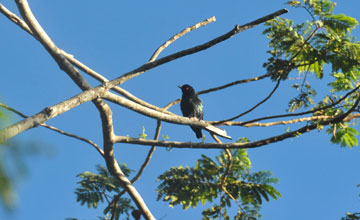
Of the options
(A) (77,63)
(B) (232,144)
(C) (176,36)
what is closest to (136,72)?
(B) (232,144)

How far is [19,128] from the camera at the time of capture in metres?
3.46

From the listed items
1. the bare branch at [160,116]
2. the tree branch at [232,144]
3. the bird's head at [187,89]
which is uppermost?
the bird's head at [187,89]

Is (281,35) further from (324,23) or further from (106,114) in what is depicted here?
(106,114)

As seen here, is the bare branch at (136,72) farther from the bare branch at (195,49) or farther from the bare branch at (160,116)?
the bare branch at (160,116)

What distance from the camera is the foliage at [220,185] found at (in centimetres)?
729

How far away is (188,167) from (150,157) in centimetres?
69

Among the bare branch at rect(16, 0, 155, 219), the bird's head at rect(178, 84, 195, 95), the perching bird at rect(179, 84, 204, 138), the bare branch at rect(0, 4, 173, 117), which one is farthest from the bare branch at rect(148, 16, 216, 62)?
the bird's head at rect(178, 84, 195, 95)

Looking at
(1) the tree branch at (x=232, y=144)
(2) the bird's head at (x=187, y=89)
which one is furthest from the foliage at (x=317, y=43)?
(2) the bird's head at (x=187, y=89)

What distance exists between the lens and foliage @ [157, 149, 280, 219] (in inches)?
287

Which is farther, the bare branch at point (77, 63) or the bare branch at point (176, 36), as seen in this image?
the bare branch at point (176, 36)

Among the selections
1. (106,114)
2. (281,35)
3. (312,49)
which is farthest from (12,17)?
(312,49)

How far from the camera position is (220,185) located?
24.5 ft

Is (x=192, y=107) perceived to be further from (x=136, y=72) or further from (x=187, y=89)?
(x=136, y=72)

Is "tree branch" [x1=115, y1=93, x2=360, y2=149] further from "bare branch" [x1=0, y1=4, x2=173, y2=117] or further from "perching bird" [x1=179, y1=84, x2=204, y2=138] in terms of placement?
"perching bird" [x1=179, y1=84, x2=204, y2=138]
